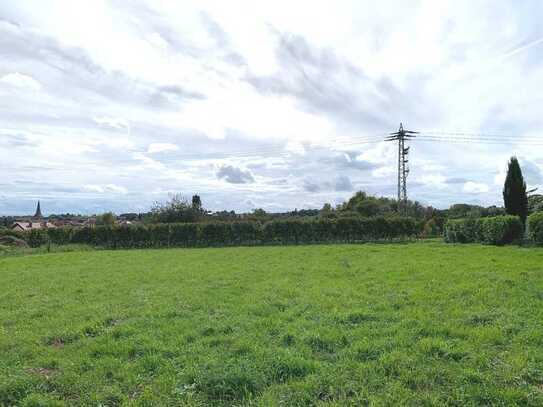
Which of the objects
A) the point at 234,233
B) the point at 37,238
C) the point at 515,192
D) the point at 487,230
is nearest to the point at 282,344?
the point at 487,230

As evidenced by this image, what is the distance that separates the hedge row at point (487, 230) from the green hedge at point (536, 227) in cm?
147

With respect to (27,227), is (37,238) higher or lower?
lower

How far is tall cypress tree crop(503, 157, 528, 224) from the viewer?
84.0 feet

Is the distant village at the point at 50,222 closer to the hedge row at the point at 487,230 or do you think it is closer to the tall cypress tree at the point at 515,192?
the hedge row at the point at 487,230

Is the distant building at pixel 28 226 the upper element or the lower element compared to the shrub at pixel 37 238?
upper

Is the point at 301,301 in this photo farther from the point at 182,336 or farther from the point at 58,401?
the point at 58,401

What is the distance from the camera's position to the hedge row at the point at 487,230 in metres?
20.3

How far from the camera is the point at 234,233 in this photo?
1331 inches

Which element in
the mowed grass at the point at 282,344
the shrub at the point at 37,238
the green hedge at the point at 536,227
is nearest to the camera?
the mowed grass at the point at 282,344

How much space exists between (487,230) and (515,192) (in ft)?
19.6

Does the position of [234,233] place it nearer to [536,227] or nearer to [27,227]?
[536,227]

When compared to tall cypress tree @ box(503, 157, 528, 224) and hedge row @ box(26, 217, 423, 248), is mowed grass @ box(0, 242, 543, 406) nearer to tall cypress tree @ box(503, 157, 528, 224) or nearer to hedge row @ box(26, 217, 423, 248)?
tall cypress tree @ box(503, 157, 528, 224)

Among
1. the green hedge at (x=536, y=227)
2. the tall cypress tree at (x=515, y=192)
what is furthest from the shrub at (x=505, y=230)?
the tall cypress tree at (x=515, y=192)

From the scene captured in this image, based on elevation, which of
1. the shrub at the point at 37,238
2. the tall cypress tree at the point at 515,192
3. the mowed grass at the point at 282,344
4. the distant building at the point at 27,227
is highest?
the tall cypress tree at the point at 515,192
